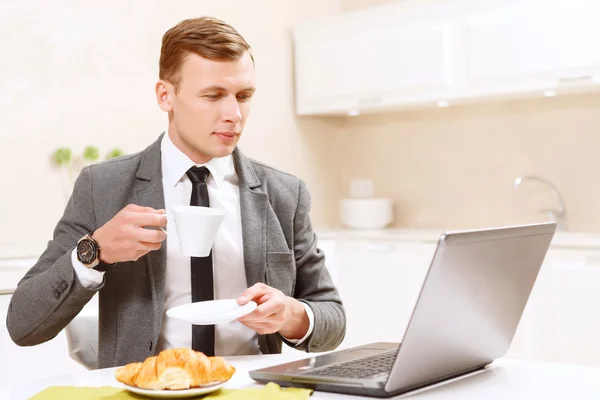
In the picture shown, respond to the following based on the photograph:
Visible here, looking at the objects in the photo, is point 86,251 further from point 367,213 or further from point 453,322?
point 367,213

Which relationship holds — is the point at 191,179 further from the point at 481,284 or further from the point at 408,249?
the point at 408,249

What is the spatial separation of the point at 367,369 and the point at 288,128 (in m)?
3.48

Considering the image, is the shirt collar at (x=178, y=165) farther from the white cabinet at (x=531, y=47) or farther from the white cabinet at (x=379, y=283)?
the white cabinet at (x=531, y=47)

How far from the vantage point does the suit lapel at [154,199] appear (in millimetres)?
1615

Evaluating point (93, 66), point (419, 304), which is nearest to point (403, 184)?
point (93, 66)

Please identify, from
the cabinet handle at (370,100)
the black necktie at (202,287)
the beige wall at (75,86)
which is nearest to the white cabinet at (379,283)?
the cabinet handle at (370,100)

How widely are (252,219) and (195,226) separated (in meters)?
0.42

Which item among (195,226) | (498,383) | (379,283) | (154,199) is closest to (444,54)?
(379,283)

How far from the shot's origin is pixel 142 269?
1.63 metres

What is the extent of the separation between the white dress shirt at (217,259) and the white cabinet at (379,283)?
2.05 m

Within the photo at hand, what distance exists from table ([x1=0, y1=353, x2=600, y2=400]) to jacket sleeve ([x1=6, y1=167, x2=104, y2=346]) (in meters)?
0.24

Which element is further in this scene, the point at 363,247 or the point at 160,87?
the point at 363,247

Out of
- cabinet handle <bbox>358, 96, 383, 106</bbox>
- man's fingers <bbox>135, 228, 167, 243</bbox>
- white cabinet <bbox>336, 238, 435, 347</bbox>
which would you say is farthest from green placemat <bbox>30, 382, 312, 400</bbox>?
cabinet handle <bbox>358, 96, 383, 106</bbox>

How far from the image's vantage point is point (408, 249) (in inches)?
149
